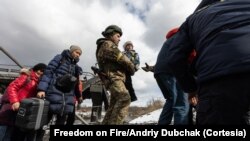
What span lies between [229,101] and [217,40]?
37 centimetres

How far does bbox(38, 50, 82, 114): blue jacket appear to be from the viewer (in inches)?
189

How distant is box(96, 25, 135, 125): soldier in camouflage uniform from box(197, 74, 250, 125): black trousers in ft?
8.36

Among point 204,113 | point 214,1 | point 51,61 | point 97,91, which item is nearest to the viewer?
point 204,113

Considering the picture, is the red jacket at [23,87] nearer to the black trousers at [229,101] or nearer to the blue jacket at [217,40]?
the blue jacket at [217,40]

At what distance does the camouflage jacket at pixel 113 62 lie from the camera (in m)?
4.38

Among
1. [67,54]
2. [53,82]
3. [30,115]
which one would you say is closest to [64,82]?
[53,82]

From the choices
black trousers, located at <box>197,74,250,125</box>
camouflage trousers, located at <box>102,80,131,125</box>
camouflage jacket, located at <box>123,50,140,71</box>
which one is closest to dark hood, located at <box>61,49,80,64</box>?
camouflage trousers, located at <box>102,80,131,125</box>

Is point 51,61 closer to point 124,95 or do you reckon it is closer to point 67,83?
point 67,83

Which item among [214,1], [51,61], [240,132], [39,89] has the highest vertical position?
[51,61]

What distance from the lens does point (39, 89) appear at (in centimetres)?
475

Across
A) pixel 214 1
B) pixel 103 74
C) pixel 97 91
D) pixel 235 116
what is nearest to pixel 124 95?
pixel 103 74

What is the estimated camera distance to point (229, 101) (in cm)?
159

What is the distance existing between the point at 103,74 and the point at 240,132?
3.04 meters

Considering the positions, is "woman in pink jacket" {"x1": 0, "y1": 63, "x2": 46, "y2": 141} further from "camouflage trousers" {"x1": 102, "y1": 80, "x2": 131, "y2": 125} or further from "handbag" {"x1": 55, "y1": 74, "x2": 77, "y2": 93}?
"camouflage trousers" {"x1": 102, "y1": 80, "x2": 131, "y2": 125}
